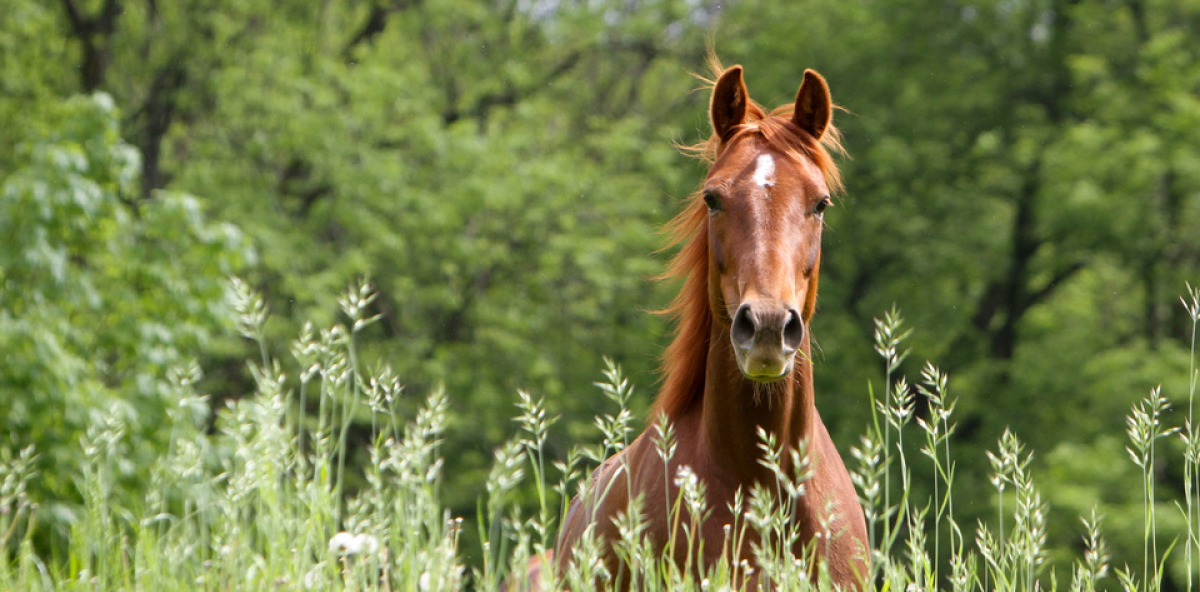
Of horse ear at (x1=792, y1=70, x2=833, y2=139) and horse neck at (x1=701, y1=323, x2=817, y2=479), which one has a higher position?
horse ear at (x1=792, y1=70, x2=833, y2=139)

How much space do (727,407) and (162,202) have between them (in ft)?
26.8

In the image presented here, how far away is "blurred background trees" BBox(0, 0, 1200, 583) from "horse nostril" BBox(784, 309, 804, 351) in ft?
39.3

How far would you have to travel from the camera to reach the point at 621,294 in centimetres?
1678

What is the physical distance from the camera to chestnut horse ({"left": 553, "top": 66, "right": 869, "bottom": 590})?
2.88 meters

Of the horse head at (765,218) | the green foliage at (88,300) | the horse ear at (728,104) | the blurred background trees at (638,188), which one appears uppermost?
the blurred background trees at (638,188)

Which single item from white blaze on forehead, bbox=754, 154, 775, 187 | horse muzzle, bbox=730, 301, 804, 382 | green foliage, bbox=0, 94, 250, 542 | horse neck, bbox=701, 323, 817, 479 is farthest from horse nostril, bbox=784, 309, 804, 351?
green foliage, bbox=0, 94, 250, 542

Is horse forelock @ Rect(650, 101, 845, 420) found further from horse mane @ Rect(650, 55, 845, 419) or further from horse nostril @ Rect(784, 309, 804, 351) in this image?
horse nostril @ Rect(784, 309, 804, 351)

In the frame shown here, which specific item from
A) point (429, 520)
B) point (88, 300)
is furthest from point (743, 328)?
point (88, 300)

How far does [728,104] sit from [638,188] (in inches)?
546

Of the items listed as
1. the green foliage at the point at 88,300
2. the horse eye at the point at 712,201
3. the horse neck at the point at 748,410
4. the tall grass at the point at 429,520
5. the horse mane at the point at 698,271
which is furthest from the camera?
the green foliage at the point at 88,300

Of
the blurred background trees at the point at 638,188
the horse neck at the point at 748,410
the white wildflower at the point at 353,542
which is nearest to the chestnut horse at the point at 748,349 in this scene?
the horse neck at the point at 748,410

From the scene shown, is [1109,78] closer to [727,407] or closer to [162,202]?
[162,202]

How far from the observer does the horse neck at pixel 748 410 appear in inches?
123

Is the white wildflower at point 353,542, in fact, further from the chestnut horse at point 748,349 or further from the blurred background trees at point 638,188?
the blurred background trees at point 638,188
